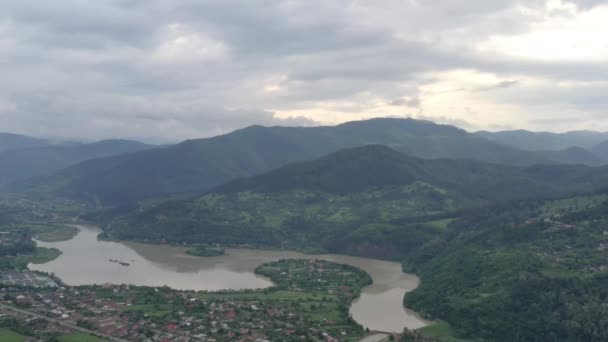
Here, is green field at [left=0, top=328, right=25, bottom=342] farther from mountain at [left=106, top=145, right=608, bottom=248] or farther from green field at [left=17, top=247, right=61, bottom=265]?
mountain at [left=106, top=145, right=608, bottom=248]

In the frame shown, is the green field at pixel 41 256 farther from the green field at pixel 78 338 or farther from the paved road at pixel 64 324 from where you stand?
the green field at pixel 78 338

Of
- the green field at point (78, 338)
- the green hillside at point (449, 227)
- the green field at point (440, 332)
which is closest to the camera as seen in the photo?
the green field at point (78, 338)

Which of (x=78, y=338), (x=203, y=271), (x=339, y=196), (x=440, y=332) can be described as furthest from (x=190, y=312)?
(x=339, y=196)

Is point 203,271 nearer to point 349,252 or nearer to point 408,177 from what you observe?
point 349,252

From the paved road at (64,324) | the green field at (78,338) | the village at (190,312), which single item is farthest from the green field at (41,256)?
the green field at (78,338)

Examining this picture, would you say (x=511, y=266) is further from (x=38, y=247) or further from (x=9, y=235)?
(x=9, y=235)

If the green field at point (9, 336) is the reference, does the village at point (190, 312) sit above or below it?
above

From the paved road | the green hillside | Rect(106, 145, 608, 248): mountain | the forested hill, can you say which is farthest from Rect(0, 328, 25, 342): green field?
the forested hill

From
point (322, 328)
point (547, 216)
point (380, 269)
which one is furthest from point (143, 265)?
point (547, 216)
